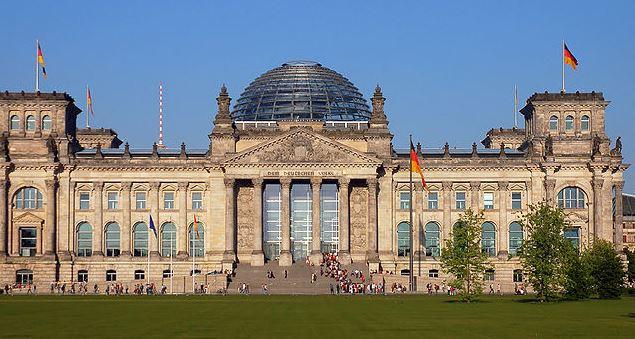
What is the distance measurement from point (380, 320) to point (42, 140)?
96.9 m

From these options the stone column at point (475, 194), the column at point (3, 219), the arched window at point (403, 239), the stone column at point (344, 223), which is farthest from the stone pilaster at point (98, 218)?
the stone column at point (475, 194)

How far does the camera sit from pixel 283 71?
584ft

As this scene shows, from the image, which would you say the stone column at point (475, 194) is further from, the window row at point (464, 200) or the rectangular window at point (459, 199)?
the rectangular window at point (459, 199)

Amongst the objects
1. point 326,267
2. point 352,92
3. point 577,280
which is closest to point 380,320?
point 577,280

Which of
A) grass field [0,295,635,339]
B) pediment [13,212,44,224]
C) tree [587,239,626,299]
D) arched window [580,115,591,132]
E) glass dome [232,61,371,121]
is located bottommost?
grass field [0,295,635,339]

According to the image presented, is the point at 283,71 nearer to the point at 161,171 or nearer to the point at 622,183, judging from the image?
the point at 161,171

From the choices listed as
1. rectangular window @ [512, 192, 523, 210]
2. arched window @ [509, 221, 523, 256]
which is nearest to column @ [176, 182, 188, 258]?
arched window @ [509, 221, 523, 256]

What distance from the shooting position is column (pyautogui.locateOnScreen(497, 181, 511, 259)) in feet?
539

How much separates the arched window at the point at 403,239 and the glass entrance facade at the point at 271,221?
593 inches

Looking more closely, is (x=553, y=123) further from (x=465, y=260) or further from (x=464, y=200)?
(x=465, y=260)

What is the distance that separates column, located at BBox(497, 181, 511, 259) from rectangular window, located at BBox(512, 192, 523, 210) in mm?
969

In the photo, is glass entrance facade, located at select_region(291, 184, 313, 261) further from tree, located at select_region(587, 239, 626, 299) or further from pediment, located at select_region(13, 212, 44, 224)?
tree, located at select_region(587, 239, 626, 299)

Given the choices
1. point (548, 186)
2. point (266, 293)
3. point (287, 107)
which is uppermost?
point (287, 107)

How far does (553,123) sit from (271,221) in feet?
124
